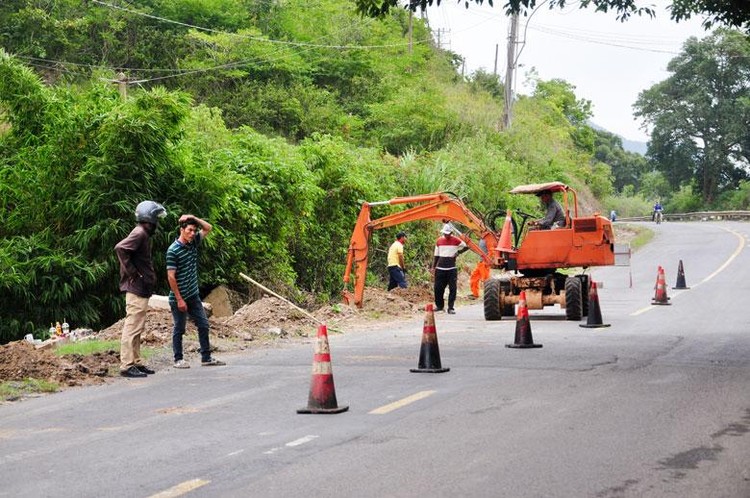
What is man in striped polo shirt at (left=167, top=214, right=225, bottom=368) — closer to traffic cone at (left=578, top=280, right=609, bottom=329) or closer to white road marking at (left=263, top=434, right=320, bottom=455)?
white road marking at (left=263, top=434, right=320, bottom=455)

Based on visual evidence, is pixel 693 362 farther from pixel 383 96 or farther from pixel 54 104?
pixel 383 96

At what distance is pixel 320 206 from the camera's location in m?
27.9

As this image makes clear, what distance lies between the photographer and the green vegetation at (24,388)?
1224cm

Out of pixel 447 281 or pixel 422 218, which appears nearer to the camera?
pixel 422 218

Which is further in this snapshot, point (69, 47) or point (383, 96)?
point (383, 96)

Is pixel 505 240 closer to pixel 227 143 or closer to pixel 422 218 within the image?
pixel 422 218

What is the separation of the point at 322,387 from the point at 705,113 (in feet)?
304

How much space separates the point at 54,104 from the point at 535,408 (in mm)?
14008

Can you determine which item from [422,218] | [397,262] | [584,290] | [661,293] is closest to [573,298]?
[584,290]

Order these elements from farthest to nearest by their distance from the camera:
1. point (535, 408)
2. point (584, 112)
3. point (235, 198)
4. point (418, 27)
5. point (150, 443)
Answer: point (584, 112) < point (418, 27) < point (235, 198) < point (535, 408) < point (150, 443)

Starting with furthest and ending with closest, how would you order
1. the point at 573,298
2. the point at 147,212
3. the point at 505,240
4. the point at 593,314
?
the point at 505,240
the point at 573,298
the point at 593,314
the point at 147,212

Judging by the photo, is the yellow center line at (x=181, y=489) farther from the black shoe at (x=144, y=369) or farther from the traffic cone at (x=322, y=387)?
the black shoe at (x=144, y=369)

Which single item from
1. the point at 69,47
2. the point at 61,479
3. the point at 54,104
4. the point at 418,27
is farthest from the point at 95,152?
the point at 418,27

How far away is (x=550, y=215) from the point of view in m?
22.5
